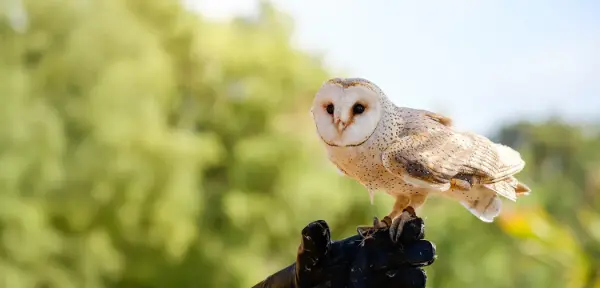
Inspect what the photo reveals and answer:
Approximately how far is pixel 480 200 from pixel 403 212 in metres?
0.14

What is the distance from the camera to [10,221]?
4.05m

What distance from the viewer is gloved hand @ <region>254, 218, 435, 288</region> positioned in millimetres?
807

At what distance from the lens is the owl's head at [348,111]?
33.5 inches

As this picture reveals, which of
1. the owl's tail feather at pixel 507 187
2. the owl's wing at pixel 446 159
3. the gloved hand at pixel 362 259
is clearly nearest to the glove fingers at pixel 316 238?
the gloved hand at pixel 362 259

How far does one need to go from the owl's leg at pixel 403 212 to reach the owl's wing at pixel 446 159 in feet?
0.12

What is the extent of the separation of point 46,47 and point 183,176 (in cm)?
118

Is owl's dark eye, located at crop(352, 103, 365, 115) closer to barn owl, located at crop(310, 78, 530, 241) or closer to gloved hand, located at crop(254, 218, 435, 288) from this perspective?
barn owl, located at crop(310, 78, 530, 241)

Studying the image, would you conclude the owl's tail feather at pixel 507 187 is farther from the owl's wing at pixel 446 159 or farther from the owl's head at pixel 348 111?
the owl's head at pixel 348 111

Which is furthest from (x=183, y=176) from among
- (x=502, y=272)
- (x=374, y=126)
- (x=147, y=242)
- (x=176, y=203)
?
(x=374, y=126)

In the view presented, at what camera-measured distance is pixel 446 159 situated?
88 centimetres

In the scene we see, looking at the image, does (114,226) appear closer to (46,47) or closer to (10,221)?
(10,221)

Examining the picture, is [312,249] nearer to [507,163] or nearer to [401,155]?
[401,155]

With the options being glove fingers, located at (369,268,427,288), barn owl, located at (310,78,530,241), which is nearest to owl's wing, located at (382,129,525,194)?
barn owl, located at (310,78,530,241)

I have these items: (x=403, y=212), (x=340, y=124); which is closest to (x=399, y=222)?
(x=403, y=212)
